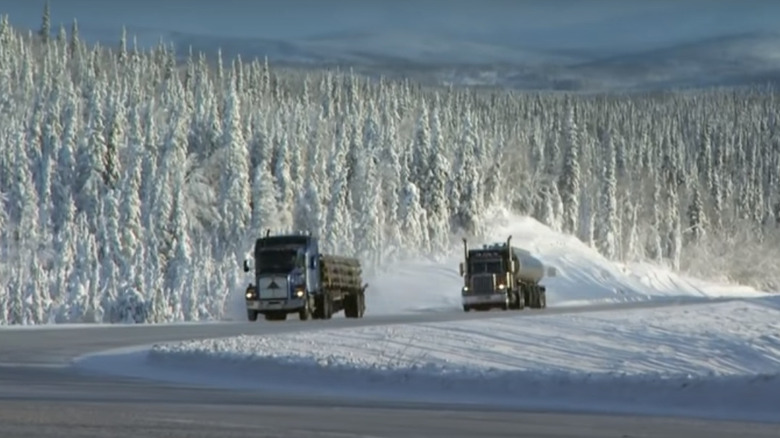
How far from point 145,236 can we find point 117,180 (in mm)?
13970

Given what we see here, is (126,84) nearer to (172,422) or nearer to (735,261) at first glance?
(735,261)

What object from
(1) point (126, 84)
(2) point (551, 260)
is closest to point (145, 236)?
(2) point (551, 260)

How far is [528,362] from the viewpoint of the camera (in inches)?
1101

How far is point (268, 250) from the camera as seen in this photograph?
5522cm

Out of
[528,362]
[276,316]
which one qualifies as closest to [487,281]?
[276,316]

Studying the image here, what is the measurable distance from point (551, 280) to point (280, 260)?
196 feet

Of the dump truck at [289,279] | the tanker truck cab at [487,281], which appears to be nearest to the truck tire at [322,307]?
the dump truck at [289,279]

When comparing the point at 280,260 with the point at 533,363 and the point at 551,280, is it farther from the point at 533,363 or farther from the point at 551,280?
the point at 551,280

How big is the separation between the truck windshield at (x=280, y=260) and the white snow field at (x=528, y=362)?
542 inches

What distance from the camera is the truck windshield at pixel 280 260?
54750 millimetres

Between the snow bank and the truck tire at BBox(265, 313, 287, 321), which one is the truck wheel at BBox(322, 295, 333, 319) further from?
the snow bank

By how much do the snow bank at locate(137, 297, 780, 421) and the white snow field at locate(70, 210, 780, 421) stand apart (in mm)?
27

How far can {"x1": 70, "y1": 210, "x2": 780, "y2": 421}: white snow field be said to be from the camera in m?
20.8

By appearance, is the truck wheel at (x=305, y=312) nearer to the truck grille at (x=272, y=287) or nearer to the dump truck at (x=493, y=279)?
the truck grille at (x=272, y=287)
